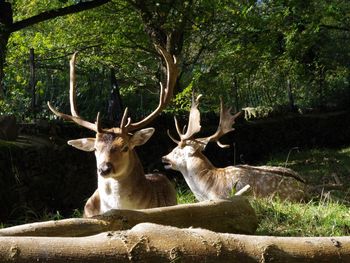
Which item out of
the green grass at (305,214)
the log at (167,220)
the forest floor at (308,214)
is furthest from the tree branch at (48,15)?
the log at (167,220)

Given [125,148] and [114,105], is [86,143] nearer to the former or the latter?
[125,148]

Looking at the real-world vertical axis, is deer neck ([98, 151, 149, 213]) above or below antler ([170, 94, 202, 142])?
below

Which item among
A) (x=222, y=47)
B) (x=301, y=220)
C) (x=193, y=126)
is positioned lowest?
(x=301, y=220)

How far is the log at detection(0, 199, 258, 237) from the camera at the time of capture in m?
3.04

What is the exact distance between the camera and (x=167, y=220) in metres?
3.59

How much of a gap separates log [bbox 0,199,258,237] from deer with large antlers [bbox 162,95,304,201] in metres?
2.52

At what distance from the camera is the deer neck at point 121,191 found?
15.8ft

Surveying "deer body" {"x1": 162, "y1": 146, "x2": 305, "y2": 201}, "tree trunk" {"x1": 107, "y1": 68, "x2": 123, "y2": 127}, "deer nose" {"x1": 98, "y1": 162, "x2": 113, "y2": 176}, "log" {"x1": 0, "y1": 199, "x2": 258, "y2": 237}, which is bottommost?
"deer body" {"x1": 162, "y1": 146, "x2": 305, "y2": 201}

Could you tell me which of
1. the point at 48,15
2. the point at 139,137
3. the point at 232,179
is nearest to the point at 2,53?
the point at 48,15

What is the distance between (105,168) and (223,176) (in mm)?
3189

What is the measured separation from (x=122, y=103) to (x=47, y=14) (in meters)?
2.05

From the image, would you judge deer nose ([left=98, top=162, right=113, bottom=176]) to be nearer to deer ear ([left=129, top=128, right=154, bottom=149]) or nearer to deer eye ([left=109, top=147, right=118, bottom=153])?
deer eye ([left=109, top=147, right=118, bottom=153])

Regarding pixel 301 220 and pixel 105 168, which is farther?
pixel 301 220

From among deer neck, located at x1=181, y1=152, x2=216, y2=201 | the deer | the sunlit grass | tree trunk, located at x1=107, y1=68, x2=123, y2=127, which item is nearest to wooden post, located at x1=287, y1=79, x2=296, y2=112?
→ tree trunk, located at x1=107, y1=68, x2=123, y2=127
